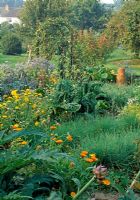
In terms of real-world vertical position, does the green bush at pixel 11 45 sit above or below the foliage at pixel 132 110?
below

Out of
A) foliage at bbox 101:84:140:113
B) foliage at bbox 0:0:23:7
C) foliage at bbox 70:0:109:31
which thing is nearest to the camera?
foliage at bbox 101:84:140:113

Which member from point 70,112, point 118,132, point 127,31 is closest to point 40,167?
point 118,132

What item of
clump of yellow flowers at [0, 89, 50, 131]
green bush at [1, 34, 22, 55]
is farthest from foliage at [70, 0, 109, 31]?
clump of yellow flowers at [0, 89, 50, 131]

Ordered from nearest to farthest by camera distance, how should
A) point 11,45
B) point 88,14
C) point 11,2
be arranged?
point 11,45 < point 88,14 < point 11,2

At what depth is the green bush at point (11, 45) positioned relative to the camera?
3452cm

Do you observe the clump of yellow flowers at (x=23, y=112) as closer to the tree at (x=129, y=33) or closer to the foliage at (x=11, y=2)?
the tree at (x=129, y=33)

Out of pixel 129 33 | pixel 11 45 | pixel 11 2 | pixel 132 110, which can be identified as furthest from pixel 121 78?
pixel 11 2

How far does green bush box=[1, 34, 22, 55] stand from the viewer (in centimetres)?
3452

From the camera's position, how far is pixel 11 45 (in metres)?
35.6

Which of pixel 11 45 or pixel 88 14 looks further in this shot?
pixel 88 14

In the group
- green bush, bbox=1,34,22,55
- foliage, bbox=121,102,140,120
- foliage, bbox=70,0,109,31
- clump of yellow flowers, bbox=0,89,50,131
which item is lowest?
green bush, bbox=1,34,22,55

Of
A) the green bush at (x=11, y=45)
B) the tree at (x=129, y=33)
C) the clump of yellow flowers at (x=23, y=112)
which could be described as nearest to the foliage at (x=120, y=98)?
the clump of yellow flowers at (x=23, y=112)

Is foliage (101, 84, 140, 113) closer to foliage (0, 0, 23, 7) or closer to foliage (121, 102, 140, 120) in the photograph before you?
foliage (121, 102, 140, 120)

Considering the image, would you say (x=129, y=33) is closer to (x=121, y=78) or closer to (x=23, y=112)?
(x=121, y=78)
